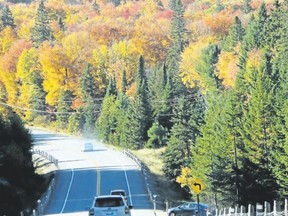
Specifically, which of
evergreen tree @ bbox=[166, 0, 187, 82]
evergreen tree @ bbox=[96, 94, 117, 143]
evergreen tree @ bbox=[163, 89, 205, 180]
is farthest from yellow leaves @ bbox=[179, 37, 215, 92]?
evergreen tree @ bbox=[163, 89, 205, 180]

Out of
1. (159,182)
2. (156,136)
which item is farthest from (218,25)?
(159,182)

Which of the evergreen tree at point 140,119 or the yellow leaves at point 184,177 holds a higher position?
the evergreen tree at point 140,119

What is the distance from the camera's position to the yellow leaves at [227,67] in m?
109

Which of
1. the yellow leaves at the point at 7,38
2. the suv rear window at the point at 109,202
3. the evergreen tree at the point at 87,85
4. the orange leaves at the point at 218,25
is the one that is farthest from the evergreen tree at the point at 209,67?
the suv rear window at the point at 109,202

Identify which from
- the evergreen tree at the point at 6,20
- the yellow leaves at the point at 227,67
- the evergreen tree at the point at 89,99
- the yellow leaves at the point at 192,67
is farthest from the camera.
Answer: the evergreen tree at the point at 6,20

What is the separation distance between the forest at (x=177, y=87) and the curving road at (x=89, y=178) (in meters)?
5.74

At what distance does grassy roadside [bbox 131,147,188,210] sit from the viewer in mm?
67838

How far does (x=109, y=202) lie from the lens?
31625 mm

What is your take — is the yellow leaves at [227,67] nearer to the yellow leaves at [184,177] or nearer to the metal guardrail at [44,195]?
the metal guardrail at [44,195]

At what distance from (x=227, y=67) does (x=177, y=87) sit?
38.0 ft

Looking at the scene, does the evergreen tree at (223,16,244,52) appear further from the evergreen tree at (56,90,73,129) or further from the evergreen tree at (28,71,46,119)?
the evergreen tree at (28,71,46,119)

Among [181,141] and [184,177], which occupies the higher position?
[181,141]

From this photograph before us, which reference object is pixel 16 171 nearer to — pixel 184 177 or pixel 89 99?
pixel 184 177

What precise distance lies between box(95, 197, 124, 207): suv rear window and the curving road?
14655 mm
